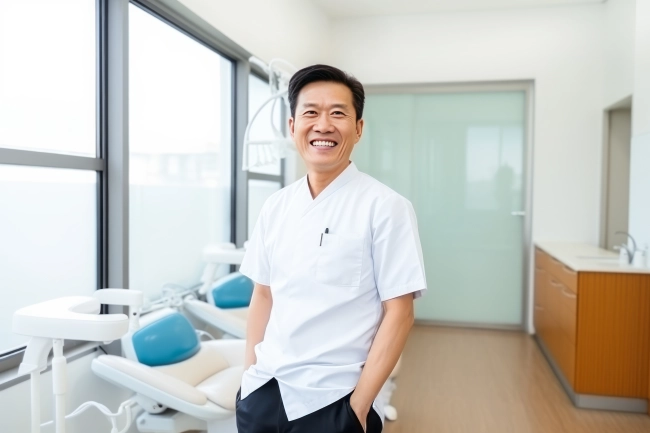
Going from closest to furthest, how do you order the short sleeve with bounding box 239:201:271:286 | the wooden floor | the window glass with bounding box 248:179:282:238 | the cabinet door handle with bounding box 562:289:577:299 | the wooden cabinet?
the short sleeve with bounding box 239:201:271:286
the wooden floor
the wooden cabinet
the cabinet door handle with bounding box 562:289:577:299
the window glass with bounding box 248:179:282:238

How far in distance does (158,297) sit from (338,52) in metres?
3.18

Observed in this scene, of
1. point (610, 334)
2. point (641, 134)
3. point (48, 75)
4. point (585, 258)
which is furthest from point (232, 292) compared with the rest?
point (641, 134)

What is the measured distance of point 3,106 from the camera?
69.4 inches

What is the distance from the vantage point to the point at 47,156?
6.13 ft

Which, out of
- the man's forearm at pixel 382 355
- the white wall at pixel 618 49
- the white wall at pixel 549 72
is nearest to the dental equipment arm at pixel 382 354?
the man's forearm at pixel 382 355

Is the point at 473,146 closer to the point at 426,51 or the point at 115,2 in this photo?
the point at 426,51

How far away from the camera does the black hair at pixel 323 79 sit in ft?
3.82

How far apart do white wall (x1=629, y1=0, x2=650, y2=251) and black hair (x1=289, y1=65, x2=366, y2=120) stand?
8.48 feet

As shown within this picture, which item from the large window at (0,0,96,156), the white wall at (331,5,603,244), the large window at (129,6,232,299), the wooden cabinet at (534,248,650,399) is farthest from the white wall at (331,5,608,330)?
the large window at (0,0,96,156)

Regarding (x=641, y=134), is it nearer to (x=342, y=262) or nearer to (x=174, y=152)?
(x=174, y=152)

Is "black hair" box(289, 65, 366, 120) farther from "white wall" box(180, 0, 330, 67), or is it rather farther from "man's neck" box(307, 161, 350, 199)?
"white wall" box(180, 0, 330, 67)

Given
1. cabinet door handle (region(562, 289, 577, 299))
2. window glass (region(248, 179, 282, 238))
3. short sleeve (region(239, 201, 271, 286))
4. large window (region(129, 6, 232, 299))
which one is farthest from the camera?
window glass (region(248, 179, 282, 238))

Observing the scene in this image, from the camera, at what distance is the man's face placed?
1.17 meters

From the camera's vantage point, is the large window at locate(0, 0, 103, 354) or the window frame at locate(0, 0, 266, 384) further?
the window frame at locate(0, 0, 266, 384)
